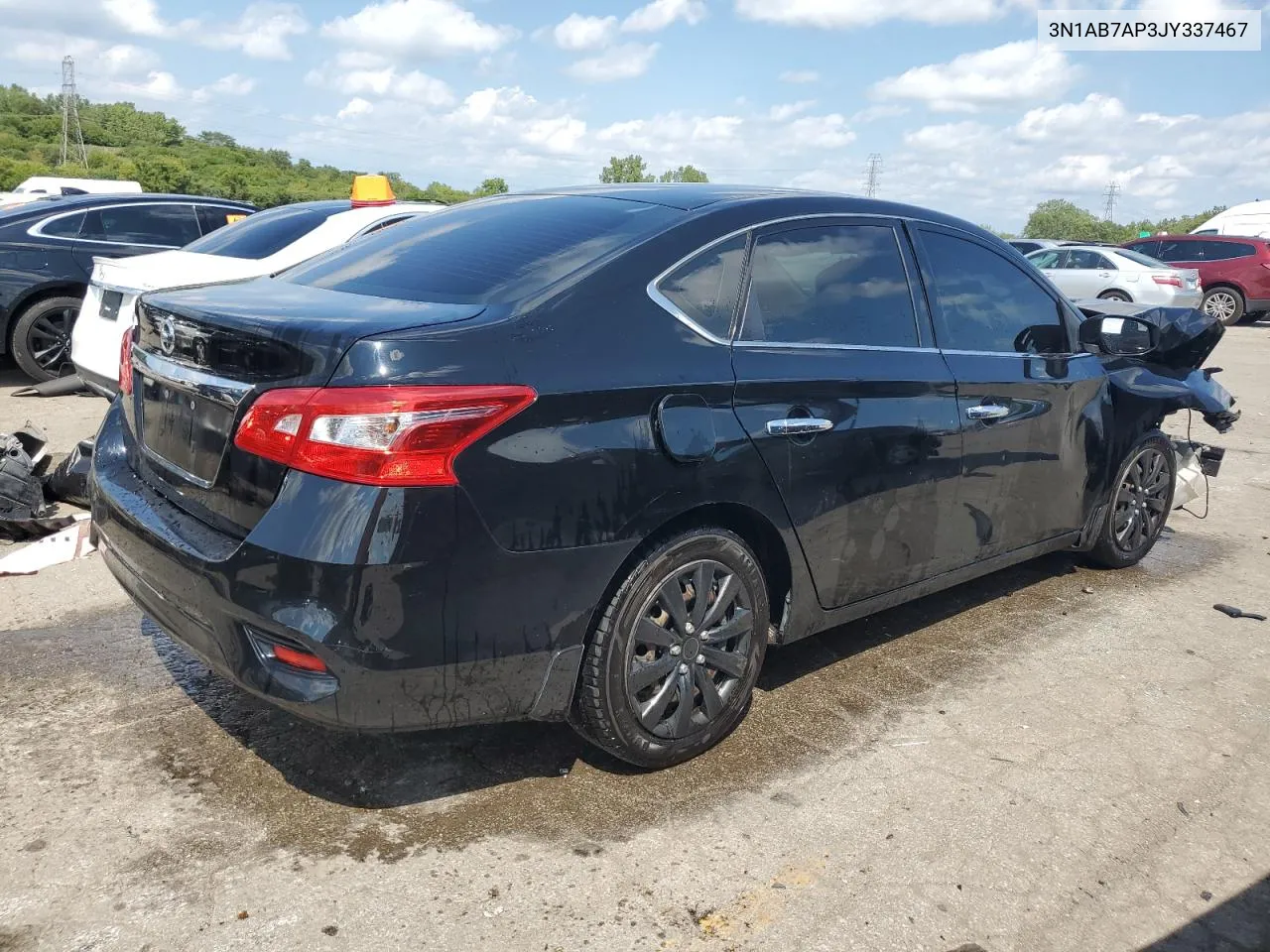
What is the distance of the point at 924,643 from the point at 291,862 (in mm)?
2646

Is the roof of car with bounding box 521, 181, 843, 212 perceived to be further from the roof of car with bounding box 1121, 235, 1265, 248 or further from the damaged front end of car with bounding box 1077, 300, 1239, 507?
the roof of car with bounding box 1121, 235, 1265, 248

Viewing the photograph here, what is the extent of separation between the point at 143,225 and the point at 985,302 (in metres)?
8.00

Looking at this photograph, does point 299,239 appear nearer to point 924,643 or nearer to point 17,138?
point 924,643

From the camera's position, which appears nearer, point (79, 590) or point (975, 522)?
point (975, 522)

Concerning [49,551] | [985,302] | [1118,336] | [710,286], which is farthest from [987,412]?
[49,551]

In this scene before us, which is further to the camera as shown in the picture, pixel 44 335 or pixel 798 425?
pixel 44 335

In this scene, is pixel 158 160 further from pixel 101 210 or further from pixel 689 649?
pixel 689 649

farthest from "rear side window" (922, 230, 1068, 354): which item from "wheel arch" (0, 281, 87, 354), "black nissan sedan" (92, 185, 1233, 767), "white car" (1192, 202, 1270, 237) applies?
"white car" (1192, 202, 1270, 237)

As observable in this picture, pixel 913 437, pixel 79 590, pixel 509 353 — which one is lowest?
pixel 79 590

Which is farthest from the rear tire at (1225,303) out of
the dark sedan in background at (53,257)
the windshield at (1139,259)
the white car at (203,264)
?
the dark sedan in background at (53,257)

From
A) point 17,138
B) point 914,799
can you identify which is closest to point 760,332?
point 914,799

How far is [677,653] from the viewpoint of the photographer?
3078mm

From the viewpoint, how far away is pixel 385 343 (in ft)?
8.11

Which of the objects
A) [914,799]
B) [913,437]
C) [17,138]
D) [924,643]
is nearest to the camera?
[914,799]
